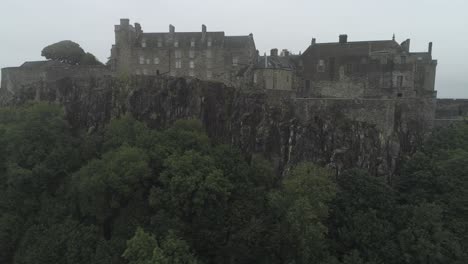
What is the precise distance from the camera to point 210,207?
87.5 feet

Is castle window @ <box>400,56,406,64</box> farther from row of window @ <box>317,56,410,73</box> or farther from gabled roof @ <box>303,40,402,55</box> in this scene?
gabled roof @ <box>303,40,402,55</box>

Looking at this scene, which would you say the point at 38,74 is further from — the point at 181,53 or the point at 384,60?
the point at 384,60

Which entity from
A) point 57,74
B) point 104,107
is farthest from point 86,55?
point 104,107

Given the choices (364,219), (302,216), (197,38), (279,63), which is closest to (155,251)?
(302,216)

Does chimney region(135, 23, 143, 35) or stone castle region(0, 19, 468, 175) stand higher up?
chimney region(135, 23, 143, 35)

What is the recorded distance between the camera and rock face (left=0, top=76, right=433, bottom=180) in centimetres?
3241

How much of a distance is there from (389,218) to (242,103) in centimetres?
1603

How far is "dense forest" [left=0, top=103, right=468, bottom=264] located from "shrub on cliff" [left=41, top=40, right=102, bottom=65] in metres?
26.0

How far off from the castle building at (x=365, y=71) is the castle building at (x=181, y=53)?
25.1 ft

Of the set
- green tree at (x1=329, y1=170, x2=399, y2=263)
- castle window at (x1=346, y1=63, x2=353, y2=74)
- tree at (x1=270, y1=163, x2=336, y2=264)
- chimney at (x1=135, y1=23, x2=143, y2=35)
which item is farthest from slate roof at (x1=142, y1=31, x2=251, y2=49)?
green tree at (x1=329, y1=170, x2=399, y2=263)

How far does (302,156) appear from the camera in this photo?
32.7m

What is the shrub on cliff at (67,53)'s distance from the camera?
183ft

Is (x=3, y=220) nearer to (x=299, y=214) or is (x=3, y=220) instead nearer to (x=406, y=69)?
(x=299, y=214)

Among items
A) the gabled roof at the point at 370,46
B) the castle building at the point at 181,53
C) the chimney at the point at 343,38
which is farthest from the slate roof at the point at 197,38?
the gabled roof at the point at 370,46
